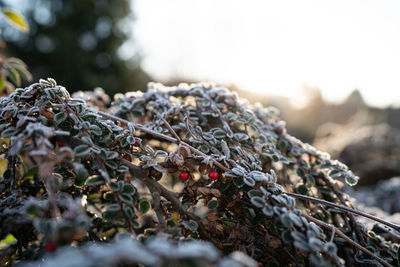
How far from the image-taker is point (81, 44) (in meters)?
13.0

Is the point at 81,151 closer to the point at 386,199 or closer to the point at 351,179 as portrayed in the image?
the point at 351,179

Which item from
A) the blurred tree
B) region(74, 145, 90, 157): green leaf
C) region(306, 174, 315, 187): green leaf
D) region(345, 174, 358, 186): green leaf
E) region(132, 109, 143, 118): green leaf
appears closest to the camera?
region(74, 145, 90, 157): green leaf

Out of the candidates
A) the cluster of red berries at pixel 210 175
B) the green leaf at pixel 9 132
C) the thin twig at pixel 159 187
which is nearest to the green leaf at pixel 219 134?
the cluster of red berries at pixel 210 175

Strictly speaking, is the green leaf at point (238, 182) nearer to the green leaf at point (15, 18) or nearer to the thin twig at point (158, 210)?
the thin twig at point (158, 210)

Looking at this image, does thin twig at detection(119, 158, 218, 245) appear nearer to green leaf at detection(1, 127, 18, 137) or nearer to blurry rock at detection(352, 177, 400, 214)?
green leaf at detection(1, 127, 18, 137)

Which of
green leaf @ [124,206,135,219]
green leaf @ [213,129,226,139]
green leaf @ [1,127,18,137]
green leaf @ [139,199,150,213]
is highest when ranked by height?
green leaf @ [213,129,226,139]

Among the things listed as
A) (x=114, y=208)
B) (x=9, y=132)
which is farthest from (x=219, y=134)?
(x=9, y=132)

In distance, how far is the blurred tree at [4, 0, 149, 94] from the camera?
12195 mm

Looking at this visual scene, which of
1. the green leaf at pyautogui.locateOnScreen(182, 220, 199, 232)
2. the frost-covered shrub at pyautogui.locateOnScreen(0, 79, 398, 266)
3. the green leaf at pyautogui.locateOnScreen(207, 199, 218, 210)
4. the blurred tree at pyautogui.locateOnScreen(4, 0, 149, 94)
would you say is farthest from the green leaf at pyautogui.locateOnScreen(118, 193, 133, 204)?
the blurred tree at pyautogui.locateOnScreen(4, 0, 149, 94)

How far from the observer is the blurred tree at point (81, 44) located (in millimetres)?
12195

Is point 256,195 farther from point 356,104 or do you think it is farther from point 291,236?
point 356,104

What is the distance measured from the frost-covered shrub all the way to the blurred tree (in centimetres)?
1153

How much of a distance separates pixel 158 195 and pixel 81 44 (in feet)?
45.6

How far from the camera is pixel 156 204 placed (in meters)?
1.07
